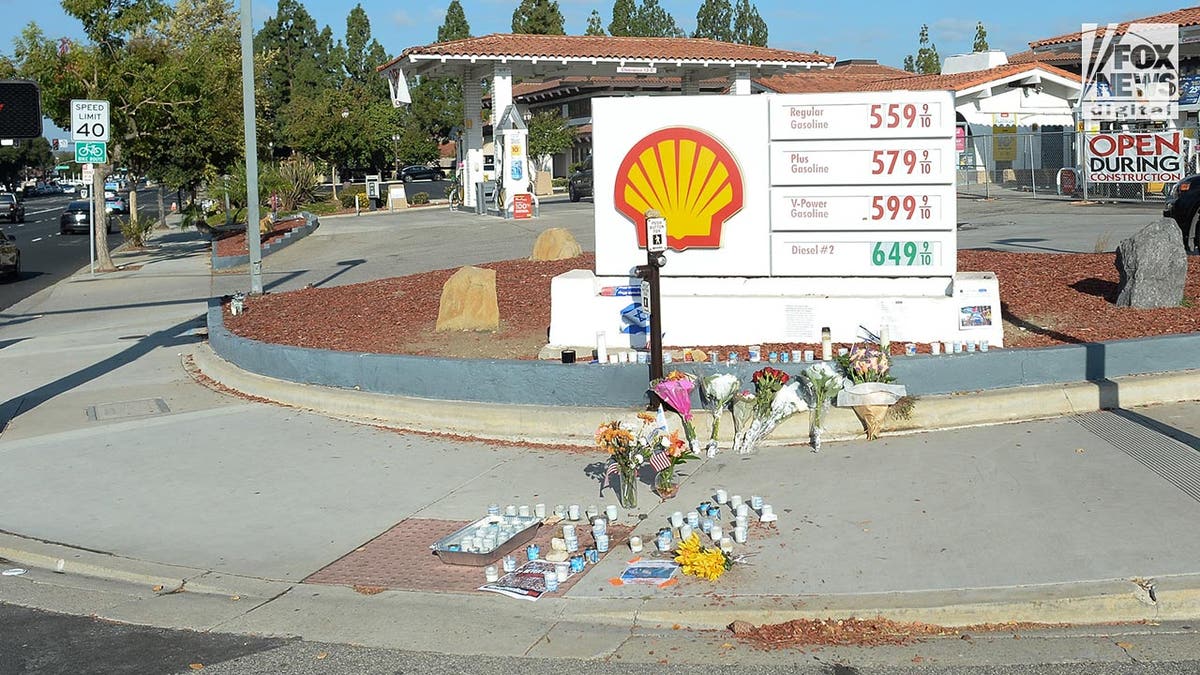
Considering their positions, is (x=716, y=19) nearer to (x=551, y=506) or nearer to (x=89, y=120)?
(x=89, y=120)

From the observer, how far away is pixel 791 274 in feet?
39.2

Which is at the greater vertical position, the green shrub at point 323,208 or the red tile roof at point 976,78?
the red tile roof at point 976,78

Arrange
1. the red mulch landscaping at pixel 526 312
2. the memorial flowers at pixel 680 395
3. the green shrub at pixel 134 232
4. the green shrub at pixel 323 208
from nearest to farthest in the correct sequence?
the memorial flowers at pixel 680 395 → the red mulch landscaping at pixel 526 312 → the green shrub at pixel 134 232 → the green shrub at pixel 323 208

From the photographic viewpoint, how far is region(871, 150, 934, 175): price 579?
37.5 feet

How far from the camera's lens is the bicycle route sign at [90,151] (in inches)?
1064

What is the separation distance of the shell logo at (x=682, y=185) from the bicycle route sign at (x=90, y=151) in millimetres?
18855

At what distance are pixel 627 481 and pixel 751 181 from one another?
14.6ft

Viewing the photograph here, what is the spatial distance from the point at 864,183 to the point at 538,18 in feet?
265

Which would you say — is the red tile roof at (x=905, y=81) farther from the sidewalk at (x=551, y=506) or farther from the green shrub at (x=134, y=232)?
the sidewalk at (x=551, y=506)

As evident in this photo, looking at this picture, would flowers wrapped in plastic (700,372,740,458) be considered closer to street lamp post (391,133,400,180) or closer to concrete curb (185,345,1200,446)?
concrete curb (185,345,1200,446)

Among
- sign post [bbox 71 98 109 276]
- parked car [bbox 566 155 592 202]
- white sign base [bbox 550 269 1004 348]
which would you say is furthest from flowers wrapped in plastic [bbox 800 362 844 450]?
parked car [bbox 566 155 592 202]

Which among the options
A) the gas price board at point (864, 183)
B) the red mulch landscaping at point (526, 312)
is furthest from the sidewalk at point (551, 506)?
the gas price board at point (864, 183)

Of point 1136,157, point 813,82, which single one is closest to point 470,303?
point 1136,157

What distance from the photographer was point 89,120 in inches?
1065
